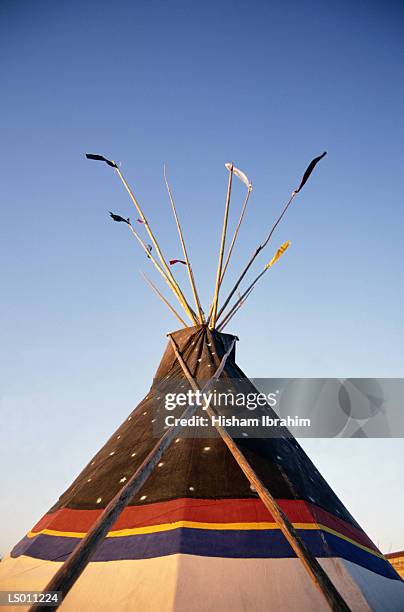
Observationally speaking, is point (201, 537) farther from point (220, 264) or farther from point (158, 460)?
point (220, 264)

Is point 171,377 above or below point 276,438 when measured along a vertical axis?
above

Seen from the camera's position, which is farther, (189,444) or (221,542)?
(189,444)

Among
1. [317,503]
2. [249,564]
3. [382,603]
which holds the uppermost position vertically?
[317,503]

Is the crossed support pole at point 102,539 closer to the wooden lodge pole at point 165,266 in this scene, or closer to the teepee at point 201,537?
the teepee at point 201,537

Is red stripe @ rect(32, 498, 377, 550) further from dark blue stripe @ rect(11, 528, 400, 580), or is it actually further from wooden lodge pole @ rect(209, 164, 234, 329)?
wooden lodge pole @ rect(209, 164, 234, 329)

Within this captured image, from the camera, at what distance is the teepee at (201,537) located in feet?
5.31

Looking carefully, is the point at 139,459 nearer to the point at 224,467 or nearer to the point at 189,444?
the point at 189,444

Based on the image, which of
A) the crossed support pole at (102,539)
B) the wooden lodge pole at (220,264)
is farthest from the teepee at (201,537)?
the wooden lodge pole at (220,264)

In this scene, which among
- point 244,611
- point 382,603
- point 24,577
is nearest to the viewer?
point 244,611

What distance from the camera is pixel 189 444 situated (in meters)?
2.63

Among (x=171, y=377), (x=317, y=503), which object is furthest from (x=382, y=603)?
(x=171, y=377)

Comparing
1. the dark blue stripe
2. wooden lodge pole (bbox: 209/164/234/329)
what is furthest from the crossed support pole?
wooden lodge pole (bbox: 209/164/234/329)

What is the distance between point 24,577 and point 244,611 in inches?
47.5

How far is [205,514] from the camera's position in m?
2.07
